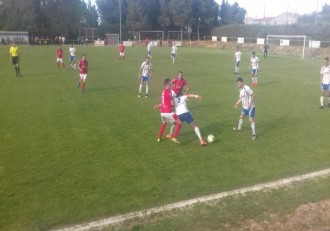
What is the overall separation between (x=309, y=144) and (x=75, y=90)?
1466 cm

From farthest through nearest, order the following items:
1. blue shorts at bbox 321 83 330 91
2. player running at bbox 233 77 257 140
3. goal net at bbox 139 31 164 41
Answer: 1. goal net at bbox 139 31 164 41
2. blue shorts at bbox 321 83 330 91
3. player running at bbox 233 77 257 140

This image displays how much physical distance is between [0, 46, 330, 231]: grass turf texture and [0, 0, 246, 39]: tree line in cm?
7300

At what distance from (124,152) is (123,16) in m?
91.3

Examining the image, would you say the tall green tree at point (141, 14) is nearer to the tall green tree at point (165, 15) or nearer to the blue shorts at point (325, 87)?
the tall green tree at point (165, 15)

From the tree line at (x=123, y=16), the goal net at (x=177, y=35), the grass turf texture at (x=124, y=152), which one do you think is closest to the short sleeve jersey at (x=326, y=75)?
the grass turf texture at (x=124, y=152)

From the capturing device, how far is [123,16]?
320ft

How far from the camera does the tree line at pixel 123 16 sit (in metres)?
87.9

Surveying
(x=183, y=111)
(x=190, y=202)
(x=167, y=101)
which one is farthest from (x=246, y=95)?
(x=190, y=202)

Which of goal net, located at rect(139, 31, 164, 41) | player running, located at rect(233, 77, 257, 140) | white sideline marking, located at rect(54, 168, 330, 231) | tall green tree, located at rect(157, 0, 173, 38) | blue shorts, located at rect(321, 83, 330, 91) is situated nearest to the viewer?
white sideline marking, located at rect(54, 168, 330, 231)

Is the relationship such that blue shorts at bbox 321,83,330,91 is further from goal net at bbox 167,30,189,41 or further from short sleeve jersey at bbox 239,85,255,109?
goal net at bbox 167,30,189,41

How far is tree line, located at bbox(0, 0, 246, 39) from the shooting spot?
8794 cm

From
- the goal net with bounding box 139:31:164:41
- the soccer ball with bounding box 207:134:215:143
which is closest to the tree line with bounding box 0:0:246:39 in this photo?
the goal net with bounding box 139:31:164:41

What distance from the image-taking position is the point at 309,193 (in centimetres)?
864

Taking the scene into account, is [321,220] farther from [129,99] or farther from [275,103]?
[129,99]
